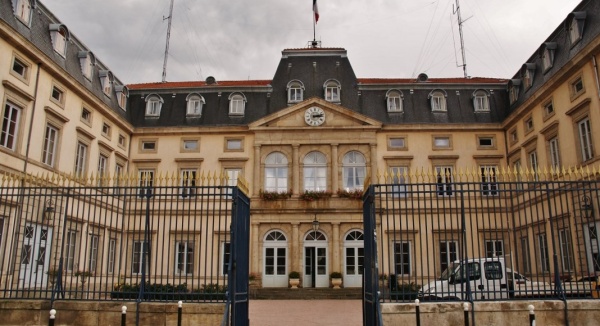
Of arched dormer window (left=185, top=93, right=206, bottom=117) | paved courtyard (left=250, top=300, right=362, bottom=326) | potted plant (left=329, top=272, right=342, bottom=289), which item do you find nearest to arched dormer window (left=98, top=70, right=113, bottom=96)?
arched dormer window (left=185, top=93, right=206, bottom=117)

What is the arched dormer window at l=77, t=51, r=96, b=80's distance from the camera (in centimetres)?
2216

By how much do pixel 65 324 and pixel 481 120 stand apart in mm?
22251

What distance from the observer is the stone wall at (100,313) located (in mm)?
9125

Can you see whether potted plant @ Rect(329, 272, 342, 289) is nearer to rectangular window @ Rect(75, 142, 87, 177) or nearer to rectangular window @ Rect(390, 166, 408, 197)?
rectangular window @ Rect(390, 166, 408, 197)

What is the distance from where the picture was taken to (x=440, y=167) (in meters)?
25.9

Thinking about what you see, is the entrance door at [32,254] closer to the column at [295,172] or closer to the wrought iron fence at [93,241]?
the wrought iron fence at [93,241]

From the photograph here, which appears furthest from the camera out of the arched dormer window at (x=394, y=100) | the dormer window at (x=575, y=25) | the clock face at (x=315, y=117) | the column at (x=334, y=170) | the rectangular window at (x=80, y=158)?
the arched dormer window at (x=394, y=100)

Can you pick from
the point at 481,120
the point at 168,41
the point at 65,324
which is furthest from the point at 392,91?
the point at 65,324

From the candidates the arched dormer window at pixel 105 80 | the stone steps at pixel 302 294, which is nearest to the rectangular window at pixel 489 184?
the stone steps at pixel 302 294

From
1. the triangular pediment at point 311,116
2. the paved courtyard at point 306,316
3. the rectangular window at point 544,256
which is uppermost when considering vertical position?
the triangular pediment at point 311,116

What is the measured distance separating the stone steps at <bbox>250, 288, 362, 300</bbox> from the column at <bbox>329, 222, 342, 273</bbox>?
1586mm

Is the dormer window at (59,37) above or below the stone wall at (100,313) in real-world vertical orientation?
above

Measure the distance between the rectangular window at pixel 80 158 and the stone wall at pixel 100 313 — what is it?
40.6ft

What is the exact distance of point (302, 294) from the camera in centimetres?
2302
